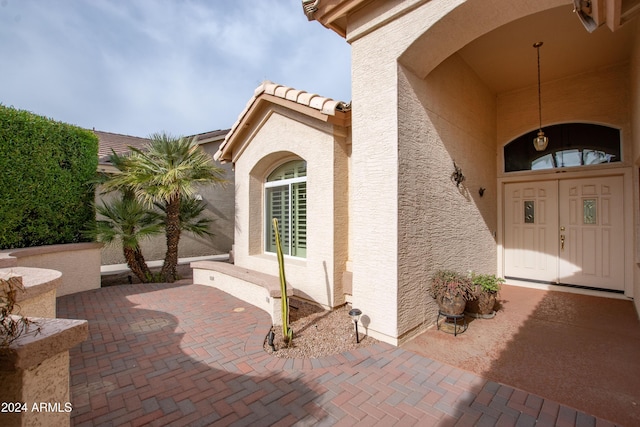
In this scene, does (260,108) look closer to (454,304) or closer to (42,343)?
(454,304)

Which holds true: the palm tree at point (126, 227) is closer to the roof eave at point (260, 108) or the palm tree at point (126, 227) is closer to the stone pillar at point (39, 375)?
the roof eave at point (260, 108)

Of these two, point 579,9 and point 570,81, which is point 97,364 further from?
point 570,81

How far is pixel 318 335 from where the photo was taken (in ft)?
16.5

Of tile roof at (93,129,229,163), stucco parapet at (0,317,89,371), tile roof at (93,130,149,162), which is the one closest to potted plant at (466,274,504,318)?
stucco parapet at (0,317,89,371)

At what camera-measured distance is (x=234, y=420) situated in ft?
9.56

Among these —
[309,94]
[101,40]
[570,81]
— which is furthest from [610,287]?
[101,40]

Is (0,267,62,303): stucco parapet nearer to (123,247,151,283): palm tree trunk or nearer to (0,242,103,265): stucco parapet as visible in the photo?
(0,242,103,265): stucco parapet

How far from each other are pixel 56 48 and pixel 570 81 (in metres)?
15.6

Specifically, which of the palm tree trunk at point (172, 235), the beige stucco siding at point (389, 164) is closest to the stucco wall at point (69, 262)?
the palm tree trunk at point (172, 235)

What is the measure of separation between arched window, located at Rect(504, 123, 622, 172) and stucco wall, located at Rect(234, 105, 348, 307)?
5.44 metres

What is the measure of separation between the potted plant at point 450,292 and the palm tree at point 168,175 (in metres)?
7.20

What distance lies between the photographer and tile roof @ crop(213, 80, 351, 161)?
5.80 m

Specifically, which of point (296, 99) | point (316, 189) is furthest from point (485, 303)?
point (296, 99)

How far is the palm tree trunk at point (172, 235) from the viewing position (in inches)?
362
